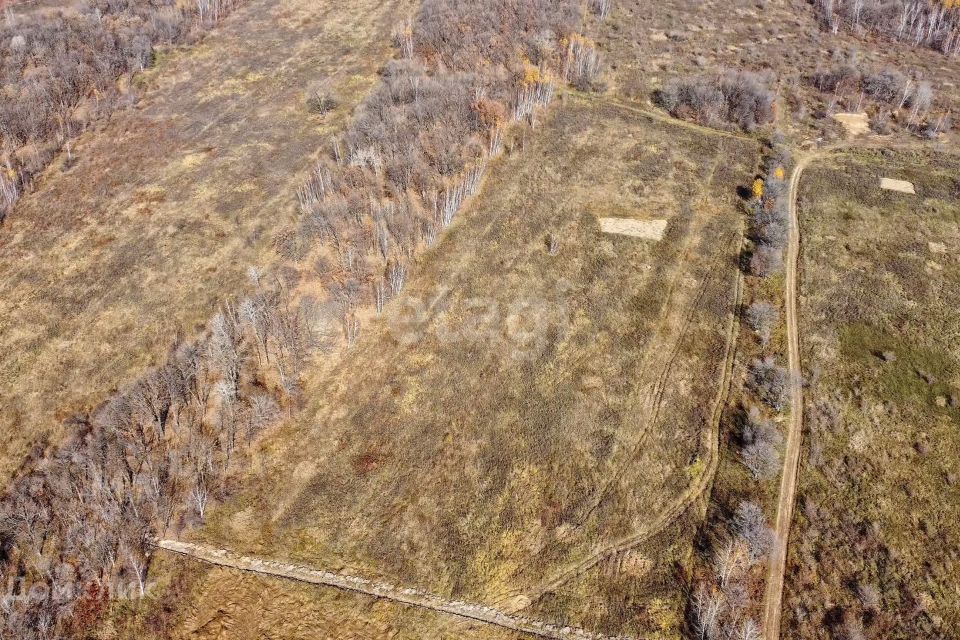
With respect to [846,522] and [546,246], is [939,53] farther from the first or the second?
[846,522]

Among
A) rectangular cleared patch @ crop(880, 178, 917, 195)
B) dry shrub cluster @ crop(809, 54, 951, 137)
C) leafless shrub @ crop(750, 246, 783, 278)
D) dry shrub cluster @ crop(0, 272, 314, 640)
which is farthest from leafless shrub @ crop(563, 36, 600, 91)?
dry shrub cluster @ crop(0, 272, 314, 640)

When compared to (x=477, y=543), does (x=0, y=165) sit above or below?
above

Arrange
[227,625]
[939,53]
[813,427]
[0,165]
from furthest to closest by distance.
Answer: [939,53]
[0,165]
[813,427]
[227,625]

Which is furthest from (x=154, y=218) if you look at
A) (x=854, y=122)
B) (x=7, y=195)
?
(x=854, y=122)

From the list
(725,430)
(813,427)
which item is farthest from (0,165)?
(813,427)

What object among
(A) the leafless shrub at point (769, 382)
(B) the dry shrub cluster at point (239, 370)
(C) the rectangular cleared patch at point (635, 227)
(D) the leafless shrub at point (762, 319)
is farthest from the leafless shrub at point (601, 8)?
(A) the leafless shrub at point (769, 382)

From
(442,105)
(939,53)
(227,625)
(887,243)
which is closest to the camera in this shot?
(227,625)

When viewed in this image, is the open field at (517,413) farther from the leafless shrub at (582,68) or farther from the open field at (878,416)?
the leafless shrub at (582,68)

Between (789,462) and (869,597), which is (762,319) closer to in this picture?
(789,462)
